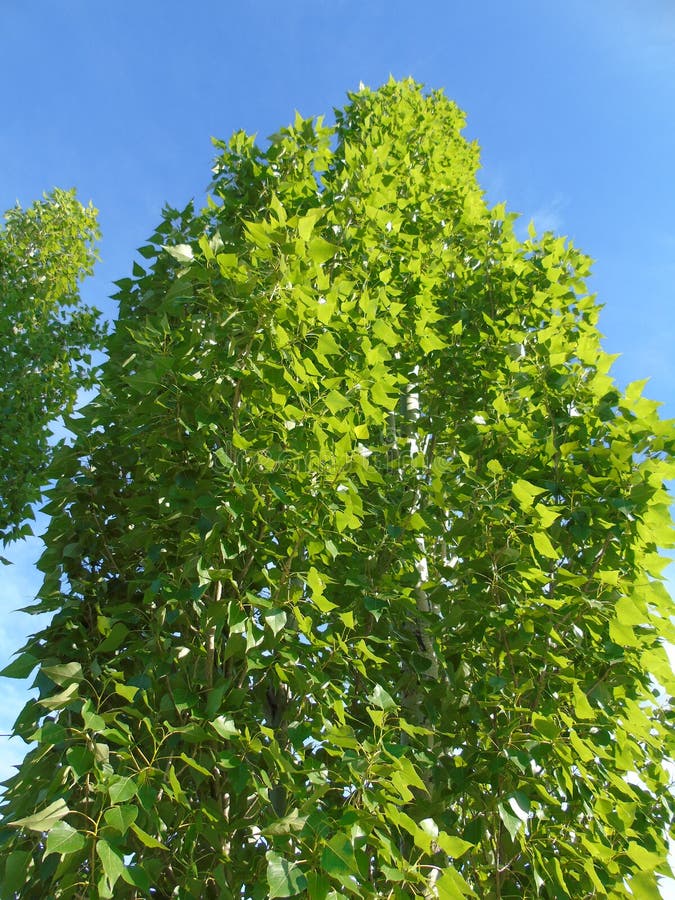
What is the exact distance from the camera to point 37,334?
342 inches

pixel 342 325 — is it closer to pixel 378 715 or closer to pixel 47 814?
pixel 378 715

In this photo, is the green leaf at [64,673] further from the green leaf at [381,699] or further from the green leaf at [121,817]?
the green leaf at [381,699]

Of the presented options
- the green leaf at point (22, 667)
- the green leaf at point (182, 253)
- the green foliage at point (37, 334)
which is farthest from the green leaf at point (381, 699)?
the green foliage at point (37, 334)

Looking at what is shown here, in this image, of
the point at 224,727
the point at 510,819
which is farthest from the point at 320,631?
the point at 510,819

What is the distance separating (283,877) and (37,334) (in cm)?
810

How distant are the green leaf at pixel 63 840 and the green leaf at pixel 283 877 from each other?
527 mm

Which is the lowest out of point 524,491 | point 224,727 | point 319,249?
point 224,727

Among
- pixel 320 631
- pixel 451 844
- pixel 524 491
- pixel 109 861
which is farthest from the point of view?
pixel 320 631

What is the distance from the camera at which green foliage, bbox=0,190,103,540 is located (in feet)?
25.7

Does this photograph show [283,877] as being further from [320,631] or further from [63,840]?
[320,631]

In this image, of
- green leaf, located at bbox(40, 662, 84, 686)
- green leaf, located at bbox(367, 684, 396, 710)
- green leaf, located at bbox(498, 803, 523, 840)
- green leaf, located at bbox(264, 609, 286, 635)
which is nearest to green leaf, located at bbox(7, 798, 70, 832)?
green leaf, located at bbox(40, 662, 84, 686)

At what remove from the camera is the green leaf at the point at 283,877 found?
194cm

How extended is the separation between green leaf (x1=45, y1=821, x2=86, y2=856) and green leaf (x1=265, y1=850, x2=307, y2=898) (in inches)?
20.7

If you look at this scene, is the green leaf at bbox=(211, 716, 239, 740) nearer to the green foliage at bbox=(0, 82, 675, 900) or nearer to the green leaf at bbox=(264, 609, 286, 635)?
the green foliage at bbox=(0, 82, 675, 900)
